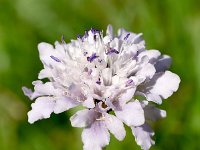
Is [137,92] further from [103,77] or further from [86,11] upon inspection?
[86,11]

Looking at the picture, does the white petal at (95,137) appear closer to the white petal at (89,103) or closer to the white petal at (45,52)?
the white petal at (89,103)

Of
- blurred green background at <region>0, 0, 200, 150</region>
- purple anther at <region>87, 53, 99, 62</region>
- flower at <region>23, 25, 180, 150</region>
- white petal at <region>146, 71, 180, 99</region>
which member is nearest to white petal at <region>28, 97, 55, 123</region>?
flower at <region>23, 25, 180, 150</region>

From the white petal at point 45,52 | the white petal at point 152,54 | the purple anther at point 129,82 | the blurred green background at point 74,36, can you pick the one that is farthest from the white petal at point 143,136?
the blurred green background at point 74,36

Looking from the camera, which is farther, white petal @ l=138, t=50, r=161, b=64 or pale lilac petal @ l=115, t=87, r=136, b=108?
white petal @ l=138, t=50, r=161, b=64

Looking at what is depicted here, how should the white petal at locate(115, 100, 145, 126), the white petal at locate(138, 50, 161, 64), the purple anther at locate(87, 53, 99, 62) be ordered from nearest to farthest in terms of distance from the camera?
1. the white petal at locate(115, 100, 145, 126)
2. the purple anther at locate(87, 53, 99, 62)
3. the white petal at locate(138, 50, 161, 64)

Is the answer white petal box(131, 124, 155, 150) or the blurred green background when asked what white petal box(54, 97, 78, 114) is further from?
the blurred green background

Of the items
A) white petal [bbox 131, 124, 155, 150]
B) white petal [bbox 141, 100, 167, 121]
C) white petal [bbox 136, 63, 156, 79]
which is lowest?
white petal [bbox 131, 124, 155, 150]

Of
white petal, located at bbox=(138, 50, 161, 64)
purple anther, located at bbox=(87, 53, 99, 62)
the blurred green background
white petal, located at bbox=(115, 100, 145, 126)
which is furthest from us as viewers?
the blurred green background
